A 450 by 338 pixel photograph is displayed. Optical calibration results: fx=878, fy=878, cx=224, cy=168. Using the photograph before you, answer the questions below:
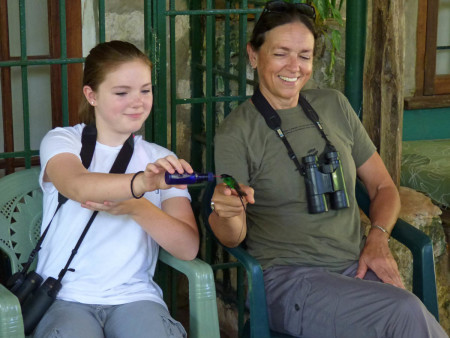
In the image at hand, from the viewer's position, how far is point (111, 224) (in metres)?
2.89

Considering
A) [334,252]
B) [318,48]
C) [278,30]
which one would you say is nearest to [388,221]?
[334,252]

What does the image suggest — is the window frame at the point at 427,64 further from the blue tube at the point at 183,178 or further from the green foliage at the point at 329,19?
the blue tube at the point at 183,178

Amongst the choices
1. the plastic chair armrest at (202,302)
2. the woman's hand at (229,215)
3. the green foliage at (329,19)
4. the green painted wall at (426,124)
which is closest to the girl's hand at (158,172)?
the woman's hand at (229,215)

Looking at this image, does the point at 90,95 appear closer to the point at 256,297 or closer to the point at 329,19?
the point at 256,297

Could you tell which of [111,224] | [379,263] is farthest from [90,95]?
[379,263]

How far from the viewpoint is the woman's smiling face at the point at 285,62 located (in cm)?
321

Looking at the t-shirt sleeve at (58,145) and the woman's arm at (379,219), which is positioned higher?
the t-shirt sleeve at (58,145)

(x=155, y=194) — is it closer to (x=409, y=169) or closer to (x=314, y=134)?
(x=314, y=134)

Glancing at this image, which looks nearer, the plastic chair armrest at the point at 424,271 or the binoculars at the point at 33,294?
the binoculars at the point at 33,294

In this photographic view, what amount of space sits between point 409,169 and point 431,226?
26.7 inches

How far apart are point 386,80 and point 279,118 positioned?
3.73 feet

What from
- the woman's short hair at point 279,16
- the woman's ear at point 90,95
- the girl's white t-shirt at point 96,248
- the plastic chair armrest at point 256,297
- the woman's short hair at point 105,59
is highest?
the woman's short hair at point 279,16

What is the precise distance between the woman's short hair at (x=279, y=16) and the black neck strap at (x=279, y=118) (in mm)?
218

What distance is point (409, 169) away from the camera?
4805mm
